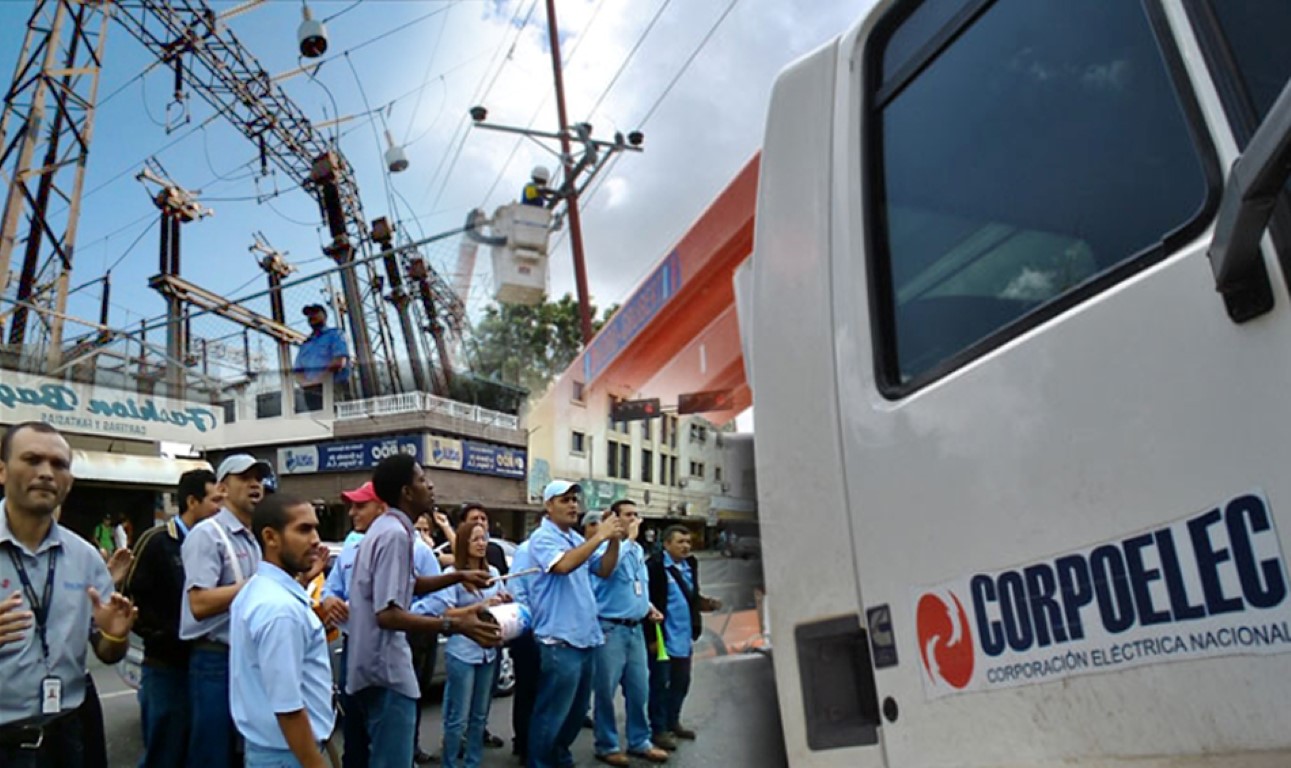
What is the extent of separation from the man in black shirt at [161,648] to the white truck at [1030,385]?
308cm

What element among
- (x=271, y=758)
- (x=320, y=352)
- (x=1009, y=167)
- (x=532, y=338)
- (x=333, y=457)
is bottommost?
(x=271, y=758)

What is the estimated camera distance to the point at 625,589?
5.38m

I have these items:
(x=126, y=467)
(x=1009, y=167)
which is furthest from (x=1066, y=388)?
(x=126, y=467)

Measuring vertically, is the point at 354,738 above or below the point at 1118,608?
below

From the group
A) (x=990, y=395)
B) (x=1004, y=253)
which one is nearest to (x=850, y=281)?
(x=1004, y=253)

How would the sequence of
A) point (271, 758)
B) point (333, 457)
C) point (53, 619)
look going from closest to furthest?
point (271, 758), point (53, 619), point (333, 457)

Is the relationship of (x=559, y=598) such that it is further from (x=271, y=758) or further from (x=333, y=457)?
(x=333, y=457)

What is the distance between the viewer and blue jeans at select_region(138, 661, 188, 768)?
362 cm

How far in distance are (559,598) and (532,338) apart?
4.75 ft

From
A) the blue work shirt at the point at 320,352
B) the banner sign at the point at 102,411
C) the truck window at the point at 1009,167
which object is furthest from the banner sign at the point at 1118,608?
the banner sign at the point at 102,411

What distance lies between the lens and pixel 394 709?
3297 mm

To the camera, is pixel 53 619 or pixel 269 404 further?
pixel 269 404

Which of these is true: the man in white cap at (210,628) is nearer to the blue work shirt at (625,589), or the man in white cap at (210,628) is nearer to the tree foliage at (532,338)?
the tree foliage at (532,338)

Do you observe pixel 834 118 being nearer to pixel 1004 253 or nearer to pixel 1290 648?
pixel 1004 253
